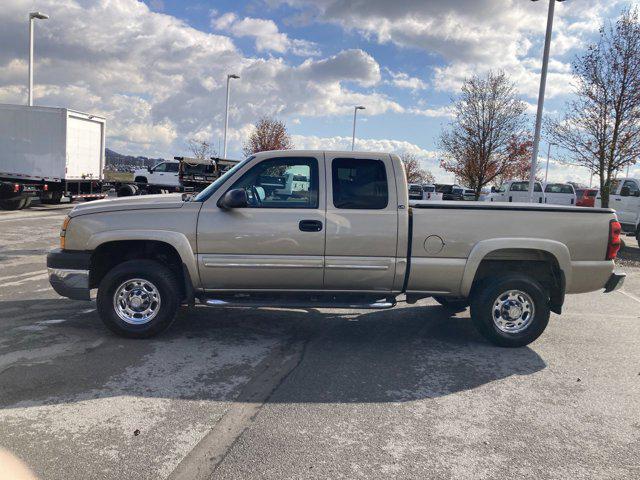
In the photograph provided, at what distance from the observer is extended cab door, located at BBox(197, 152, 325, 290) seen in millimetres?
5148

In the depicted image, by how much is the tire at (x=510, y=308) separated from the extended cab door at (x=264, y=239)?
5.58 feet

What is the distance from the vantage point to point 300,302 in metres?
5.23

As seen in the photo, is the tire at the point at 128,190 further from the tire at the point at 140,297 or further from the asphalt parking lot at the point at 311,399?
the tire at the point at 140,297

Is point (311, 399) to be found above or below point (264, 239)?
below

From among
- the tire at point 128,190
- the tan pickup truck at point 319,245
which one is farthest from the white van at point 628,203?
the tire at point 128,190

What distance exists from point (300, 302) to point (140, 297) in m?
1.61

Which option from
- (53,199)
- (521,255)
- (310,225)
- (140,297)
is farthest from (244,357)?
(53,199)

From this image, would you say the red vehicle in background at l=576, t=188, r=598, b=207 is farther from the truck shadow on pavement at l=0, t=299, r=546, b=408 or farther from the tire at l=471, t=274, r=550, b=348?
the truck shadow on pavement at l=0, t=299, r=546, b=408

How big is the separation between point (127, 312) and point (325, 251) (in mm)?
2093

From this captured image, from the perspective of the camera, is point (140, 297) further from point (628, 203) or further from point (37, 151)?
point (37, 151)

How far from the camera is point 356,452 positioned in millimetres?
3273

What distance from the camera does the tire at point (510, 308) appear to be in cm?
536

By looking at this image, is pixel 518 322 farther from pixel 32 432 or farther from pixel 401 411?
pixel 32 432

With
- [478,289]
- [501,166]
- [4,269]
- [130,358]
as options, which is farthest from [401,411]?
[501,166]
